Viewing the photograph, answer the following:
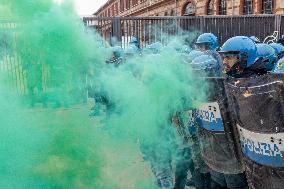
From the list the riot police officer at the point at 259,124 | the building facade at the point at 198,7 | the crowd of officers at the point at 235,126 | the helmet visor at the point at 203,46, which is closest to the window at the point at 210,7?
the building facade at the point at 198,7

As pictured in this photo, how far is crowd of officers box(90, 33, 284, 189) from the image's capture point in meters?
2.43

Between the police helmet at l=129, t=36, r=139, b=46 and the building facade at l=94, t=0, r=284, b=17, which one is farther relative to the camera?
the building facade at l=94, t=0, r=284, b=17

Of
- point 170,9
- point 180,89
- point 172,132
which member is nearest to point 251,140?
point 180,89

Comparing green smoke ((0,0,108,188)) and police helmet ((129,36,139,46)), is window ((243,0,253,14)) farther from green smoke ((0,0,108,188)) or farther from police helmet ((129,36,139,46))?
green smoke ((0,0,108,188))

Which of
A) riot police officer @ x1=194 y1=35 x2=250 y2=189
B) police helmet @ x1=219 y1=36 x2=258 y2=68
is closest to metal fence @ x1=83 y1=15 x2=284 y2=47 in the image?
police helmet @ x1=219 y1=36 x2=258 y2=68

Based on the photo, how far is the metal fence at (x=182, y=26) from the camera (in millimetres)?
10219

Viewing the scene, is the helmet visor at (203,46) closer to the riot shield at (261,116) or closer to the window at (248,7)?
the riot shield at (261,116)

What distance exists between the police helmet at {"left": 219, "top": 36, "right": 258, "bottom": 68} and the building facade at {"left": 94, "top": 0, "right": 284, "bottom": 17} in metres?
12.3

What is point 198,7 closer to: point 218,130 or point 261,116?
→ point 218,130

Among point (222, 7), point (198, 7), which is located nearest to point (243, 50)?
point (222, 7)

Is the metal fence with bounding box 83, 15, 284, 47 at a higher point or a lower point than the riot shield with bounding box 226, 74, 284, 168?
higher

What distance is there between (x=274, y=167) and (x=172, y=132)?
1.88 metres

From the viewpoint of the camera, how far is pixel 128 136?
496 centimetres

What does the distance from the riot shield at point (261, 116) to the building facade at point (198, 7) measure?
1359 cm
